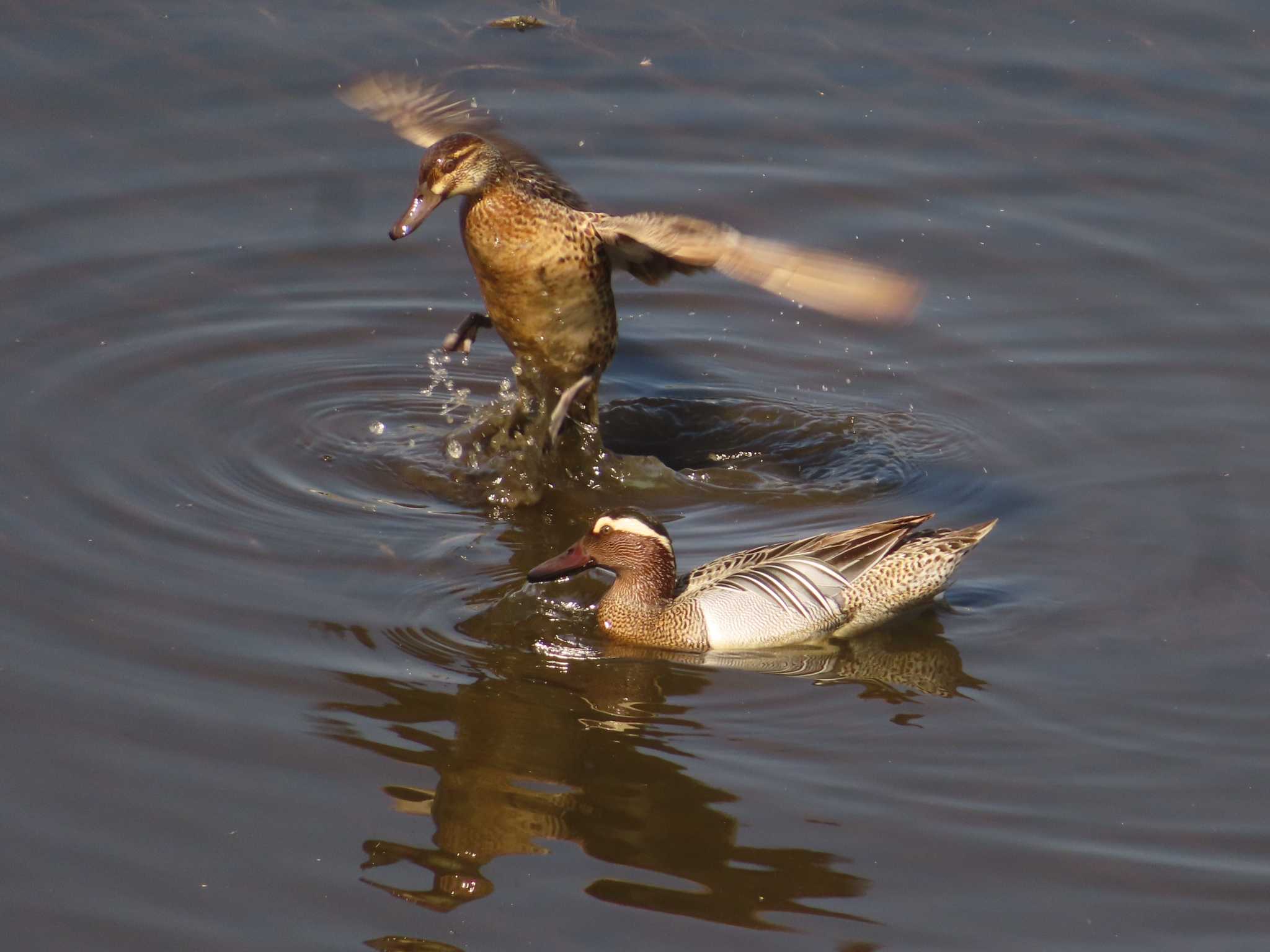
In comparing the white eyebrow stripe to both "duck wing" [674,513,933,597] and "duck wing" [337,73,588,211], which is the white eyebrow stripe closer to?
"duck wing" [674,513,933,597]

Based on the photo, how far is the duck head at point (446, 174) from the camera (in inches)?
306

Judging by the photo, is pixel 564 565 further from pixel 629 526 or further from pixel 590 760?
pixel 590 760

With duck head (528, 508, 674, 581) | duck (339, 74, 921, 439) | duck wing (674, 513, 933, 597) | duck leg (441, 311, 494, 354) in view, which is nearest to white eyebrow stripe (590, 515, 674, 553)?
Answer: duck head (528, 508, 674, 581)

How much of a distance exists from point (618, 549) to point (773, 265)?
1.18 meters

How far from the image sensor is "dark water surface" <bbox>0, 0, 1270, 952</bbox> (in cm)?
534

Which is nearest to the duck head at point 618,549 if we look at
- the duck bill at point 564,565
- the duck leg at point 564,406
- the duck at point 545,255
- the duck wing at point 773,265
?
the duck bill at point 564,565

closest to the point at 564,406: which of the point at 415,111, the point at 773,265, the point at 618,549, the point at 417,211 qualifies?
the point at 417,211

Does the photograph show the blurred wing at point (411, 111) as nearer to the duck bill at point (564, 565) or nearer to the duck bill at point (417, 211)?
the duck bill at point (417, 211)

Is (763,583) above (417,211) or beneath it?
beneath

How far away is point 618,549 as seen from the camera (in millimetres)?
6992

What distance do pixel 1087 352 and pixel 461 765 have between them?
14.2ft

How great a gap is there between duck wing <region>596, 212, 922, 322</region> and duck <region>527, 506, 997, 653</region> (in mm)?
856

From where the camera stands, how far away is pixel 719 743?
6000 millimetres

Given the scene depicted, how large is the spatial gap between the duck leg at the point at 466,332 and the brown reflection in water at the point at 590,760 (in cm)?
179
